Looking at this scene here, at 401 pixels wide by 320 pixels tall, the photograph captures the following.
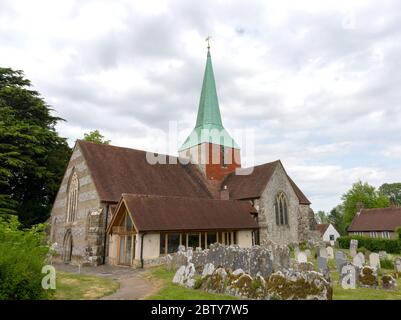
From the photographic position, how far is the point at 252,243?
25.3 m

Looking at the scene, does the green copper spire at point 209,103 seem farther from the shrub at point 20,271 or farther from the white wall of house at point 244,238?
the shrub at point 20,271

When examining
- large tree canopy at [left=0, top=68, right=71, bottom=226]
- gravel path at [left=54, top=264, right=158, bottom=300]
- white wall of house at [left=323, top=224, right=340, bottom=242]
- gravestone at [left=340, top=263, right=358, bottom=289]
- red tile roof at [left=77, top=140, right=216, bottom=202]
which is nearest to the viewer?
gravel path at [left=54, top=264, right=158, bottom=300]

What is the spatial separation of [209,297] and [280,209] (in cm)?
2065

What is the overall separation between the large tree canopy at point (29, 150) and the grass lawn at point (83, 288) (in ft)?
50.8

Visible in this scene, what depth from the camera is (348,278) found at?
1181 centimetres

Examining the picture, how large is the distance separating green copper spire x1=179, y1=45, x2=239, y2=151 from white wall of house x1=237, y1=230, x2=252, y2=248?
13.1 meters

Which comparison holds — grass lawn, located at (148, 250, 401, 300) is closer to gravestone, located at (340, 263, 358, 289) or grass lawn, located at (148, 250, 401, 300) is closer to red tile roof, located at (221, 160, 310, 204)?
gravestone, located at (340, 263, 358, 289)

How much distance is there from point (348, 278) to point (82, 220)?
60.8ft

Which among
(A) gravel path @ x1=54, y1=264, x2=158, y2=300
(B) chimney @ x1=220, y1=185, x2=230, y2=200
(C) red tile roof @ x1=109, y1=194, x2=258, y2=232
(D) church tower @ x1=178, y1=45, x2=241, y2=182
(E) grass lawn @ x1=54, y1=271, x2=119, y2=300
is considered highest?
(D) church tower @ x1=178, y1=45, x2=241, y2=182

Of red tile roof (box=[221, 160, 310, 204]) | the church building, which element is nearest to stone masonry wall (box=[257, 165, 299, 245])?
the church building

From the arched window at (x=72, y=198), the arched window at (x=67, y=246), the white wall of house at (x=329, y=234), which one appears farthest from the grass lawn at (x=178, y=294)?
the white wall of house at (x=329, y=234)

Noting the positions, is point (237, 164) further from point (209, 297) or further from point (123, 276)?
point (209, 297)

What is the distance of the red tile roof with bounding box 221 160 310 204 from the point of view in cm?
2836

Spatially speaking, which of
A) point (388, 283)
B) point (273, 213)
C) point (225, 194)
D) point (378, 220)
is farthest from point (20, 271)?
point (378, 220)
